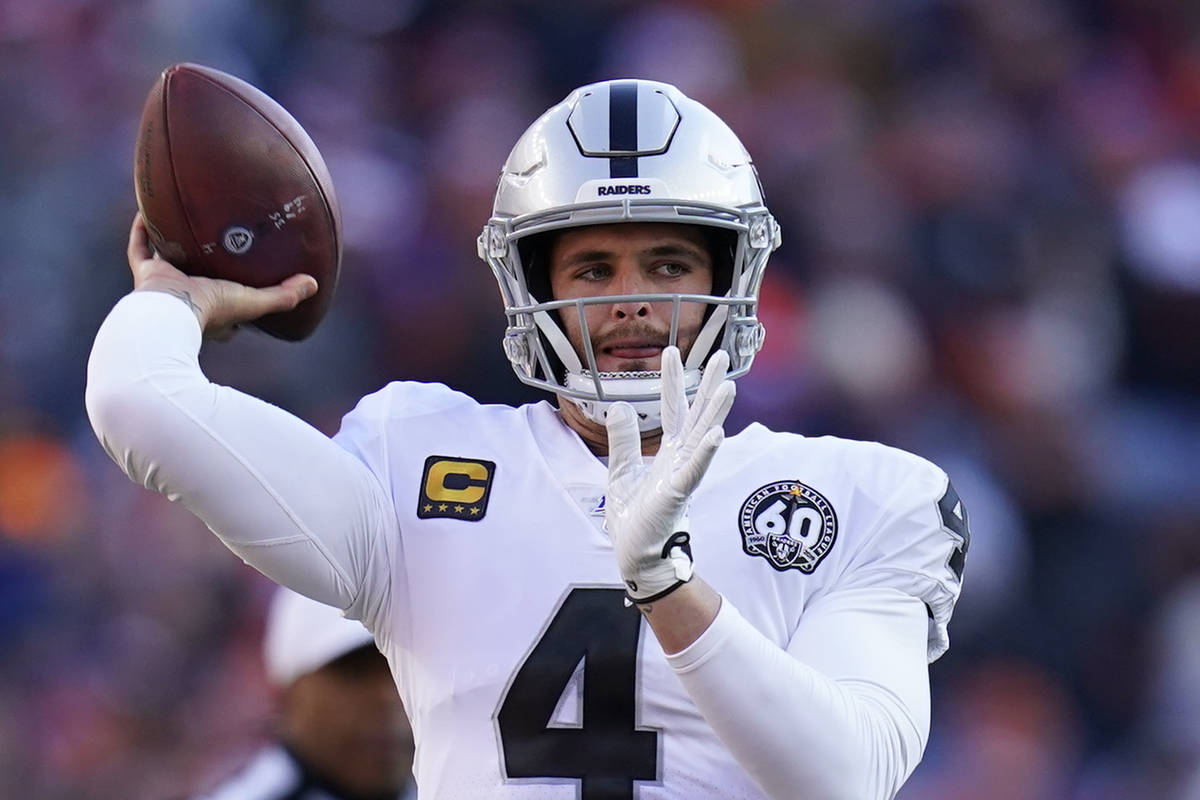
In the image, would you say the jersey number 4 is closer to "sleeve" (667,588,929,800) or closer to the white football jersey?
the white football jersey

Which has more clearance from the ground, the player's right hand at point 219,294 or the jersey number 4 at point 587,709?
the player's right hand at point 219,294

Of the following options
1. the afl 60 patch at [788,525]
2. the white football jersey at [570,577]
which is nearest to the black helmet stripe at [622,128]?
the white football jersey at [570,577]

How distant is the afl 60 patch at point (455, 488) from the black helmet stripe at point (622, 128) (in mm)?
398

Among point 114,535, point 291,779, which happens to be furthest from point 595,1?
point 291,779

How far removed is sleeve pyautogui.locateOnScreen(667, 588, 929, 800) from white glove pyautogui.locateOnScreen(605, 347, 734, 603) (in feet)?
0.26

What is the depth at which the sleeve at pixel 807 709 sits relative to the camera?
5.93 feet

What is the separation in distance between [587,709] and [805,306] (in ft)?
11.3

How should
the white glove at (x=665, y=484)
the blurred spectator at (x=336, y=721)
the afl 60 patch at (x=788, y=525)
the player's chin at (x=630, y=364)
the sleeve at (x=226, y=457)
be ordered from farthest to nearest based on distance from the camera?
1. the blurred spectator at (x=336, y=721)
2. the player's chin at (x=630, y=364)
3. the afl 60 patch at (x=788, y=525)
4. the sleeve at (x=226, y=457)
5. the white glove at (x=665, y=484)

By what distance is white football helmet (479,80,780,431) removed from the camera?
86.5 inches

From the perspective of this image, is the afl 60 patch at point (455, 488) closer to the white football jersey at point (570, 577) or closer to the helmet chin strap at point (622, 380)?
the white football jersey at point (570, 577)

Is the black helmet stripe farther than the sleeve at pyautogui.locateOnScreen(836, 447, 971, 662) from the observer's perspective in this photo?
Yes

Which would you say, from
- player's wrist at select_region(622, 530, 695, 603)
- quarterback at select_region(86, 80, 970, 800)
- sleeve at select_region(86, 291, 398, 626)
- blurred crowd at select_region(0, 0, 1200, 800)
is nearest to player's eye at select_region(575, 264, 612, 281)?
quarterback at select_region(86, 80, 970, 800)

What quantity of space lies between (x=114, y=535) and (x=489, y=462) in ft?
10.1

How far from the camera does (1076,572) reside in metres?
5.13
